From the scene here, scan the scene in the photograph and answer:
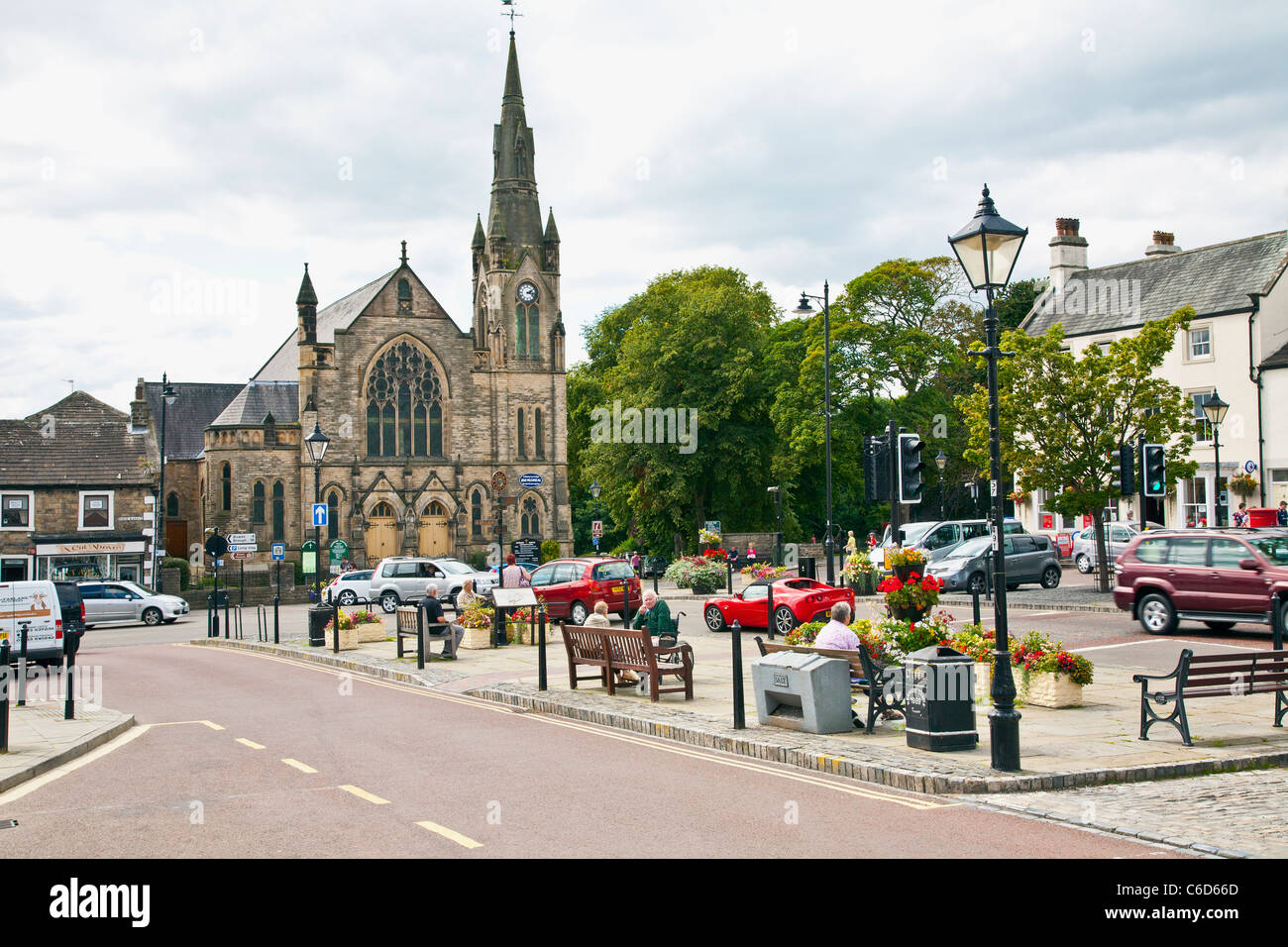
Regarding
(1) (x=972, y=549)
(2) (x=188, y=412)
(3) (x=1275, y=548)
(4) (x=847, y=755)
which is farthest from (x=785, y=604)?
(2) (x=188, y=412)

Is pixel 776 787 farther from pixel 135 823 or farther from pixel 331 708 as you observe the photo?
pixel 331 708

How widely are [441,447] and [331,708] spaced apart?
4886 cm

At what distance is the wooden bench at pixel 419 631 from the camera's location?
795 inches

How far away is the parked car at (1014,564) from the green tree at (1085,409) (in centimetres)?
279

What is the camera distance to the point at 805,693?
12227 mm

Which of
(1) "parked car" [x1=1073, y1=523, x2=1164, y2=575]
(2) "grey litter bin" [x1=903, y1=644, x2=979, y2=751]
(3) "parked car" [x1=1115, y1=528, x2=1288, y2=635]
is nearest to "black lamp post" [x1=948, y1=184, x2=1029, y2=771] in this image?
(2) "grey litter bin" [x1=903, y1=644, x2=979, y2=751]

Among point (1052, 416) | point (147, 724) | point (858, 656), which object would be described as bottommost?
point (147, 724)

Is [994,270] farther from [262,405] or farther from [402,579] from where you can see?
[262,405]

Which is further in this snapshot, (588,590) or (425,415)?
(425,415)

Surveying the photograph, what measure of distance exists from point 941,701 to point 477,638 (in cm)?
1396

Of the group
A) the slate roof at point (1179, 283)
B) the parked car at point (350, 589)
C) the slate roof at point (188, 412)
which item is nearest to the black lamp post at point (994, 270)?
the slate roof at point (1179, 283)

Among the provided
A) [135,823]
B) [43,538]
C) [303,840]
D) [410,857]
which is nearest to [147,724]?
[135,823]

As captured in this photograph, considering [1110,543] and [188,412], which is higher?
[188,412]

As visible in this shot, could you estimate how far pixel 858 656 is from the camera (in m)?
12.8
